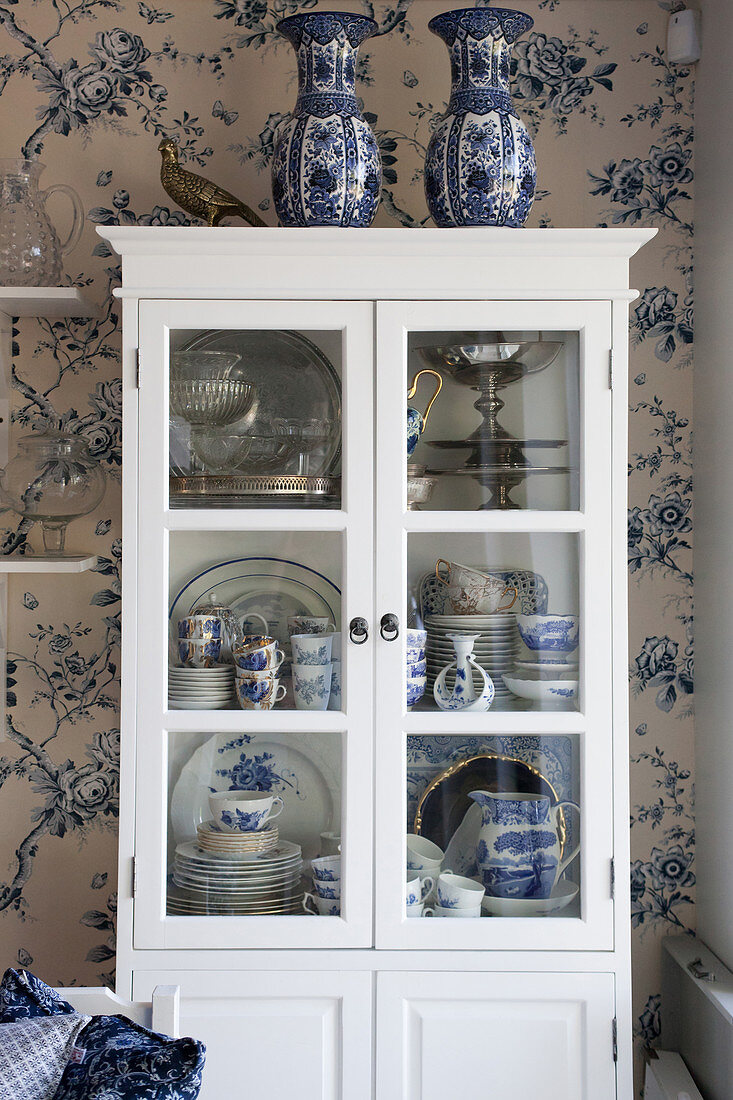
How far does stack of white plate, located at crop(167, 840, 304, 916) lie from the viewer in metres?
1.48

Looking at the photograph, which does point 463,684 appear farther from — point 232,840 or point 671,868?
point 671,868

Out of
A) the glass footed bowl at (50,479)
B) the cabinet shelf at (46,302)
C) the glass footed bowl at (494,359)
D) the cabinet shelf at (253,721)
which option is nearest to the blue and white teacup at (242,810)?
the cabinet shelf at (253,721)

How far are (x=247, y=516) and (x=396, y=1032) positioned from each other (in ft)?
2.75

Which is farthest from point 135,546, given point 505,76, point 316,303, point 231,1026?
point 505,76

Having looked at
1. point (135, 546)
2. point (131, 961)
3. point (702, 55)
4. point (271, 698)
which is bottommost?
point (131, 961)

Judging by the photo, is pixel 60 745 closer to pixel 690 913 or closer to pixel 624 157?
pixel 690 913

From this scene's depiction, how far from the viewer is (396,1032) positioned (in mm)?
1453

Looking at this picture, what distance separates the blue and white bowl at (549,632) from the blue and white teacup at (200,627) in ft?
1.60

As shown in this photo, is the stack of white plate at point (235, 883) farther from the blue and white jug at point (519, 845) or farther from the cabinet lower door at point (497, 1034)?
the blue and white jug at point (519, 845)

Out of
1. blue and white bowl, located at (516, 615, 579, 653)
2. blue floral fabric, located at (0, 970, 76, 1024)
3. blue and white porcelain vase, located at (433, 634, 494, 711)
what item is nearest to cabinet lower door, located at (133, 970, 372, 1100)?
blue floral fabric, located at (0, 970, 76, 1024)

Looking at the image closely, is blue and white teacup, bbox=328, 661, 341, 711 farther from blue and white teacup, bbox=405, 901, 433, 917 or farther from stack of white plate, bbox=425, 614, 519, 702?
blue and white teacup, bbox=405, 901, 433, 917

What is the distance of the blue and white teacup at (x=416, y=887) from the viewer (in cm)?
149

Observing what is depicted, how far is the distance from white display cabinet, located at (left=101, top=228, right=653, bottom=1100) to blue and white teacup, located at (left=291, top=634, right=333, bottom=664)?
20mm

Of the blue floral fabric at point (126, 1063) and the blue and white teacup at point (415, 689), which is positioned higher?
the blue and white teacup at point (415, 689)
